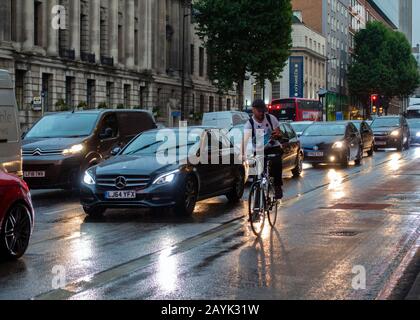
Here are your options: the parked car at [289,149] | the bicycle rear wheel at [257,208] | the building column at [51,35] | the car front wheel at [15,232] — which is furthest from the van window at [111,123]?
the building column at [51,35]

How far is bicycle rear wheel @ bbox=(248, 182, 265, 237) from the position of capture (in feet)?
33.1

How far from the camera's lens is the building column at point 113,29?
6122 centimetres

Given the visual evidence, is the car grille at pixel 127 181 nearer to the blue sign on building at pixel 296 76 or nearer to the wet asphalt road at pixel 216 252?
the wet asphalt road at pixel 216 252

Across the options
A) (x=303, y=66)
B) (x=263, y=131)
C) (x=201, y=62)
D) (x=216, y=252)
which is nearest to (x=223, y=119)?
(x=263, y=131)

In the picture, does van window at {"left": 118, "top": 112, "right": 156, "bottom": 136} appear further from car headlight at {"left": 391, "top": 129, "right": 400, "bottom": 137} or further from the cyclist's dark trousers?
car headlight at {"left": 391, "top": 129, "right": 400, "bottom": 137}

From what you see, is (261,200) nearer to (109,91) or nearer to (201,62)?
(109,91)

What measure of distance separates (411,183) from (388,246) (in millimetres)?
9769

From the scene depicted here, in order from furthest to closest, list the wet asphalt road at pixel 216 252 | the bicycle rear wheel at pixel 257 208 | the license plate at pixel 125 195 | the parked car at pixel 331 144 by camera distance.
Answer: the parked car at pixel 331 144
the license plate at pixel 125 195
the bicycle rear wheel at pixel 257 208
the wet asphalt road at pixel 216 252

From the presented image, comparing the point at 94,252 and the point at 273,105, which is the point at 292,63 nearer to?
the point at 273,105

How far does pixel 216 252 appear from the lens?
8453mm

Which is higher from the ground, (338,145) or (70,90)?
(70,90)

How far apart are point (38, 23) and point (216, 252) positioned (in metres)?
46.8

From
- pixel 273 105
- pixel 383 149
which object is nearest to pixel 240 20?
pixel 273 105

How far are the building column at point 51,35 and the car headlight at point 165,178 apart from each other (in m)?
42.4
